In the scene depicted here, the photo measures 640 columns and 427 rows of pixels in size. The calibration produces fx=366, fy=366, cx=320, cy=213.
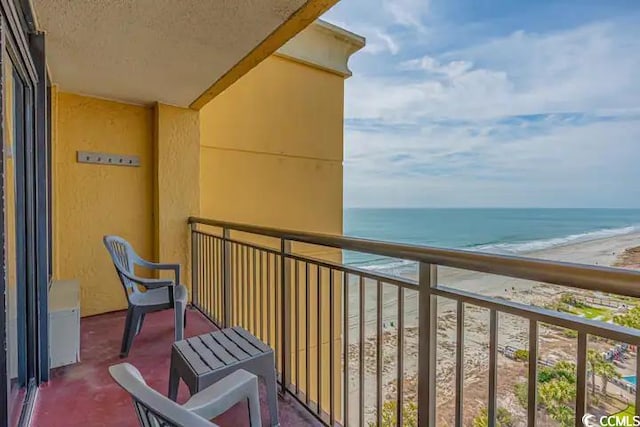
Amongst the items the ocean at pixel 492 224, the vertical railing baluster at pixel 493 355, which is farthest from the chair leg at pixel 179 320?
the ocean at pixel 492 224

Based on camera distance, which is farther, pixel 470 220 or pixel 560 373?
pixel 470 220

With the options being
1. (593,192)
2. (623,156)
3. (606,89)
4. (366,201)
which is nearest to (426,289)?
(366,201)

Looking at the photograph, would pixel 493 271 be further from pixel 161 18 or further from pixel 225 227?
pixel 225 227

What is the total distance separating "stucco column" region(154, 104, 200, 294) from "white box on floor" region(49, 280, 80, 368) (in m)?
1.38

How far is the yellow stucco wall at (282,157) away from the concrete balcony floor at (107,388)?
132 cm

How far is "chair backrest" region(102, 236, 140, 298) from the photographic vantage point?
2.72 m

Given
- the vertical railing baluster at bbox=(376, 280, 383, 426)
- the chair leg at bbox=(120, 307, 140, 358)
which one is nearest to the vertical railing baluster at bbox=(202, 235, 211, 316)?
the chair leg at bbox=(120, 307, 140, 358)

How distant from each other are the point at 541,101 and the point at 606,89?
9.42 feet

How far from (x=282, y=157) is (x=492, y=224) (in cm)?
Answer: 1470

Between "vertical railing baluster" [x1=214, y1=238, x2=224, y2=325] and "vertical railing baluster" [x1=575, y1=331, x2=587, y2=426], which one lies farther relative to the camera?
"vertical railing baluster" [x1=214, y1=238, x2=224, y2=325]

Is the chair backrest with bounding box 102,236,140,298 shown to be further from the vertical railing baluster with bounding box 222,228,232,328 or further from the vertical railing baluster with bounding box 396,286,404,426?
the vertical railing baluster with bounding box 396,286,404,426

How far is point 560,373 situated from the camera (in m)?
1.14

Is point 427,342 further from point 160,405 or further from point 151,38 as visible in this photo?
point 151,38

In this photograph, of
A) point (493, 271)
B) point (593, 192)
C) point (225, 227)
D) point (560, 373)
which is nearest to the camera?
point (493, 271)
